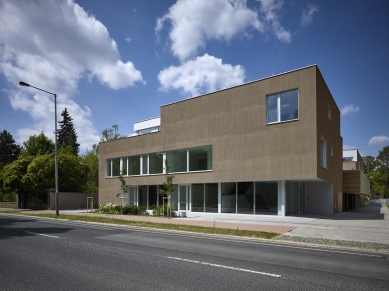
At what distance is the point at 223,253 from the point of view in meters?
9.17

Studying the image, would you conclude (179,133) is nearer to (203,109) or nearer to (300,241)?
(203,109)

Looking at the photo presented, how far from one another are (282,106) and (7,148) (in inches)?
3081

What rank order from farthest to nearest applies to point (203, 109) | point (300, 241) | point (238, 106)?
point (203, 109), point (238, 106), point (300, 241)

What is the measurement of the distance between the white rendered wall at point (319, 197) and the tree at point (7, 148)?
74.7m

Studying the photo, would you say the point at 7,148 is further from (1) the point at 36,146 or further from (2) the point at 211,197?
(2) the point at 211,197

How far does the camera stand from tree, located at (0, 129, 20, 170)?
255 feet

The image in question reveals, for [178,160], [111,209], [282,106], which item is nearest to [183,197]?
[178,160]

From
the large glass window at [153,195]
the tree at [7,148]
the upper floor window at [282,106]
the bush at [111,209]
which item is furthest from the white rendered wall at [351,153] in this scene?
the tree at [7,148]

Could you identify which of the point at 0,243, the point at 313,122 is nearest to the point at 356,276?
the point at 0,243

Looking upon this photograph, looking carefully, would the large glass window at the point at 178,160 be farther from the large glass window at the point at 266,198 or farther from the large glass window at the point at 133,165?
the large glass window at the point at 266,198

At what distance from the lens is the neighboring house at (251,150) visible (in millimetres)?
19609

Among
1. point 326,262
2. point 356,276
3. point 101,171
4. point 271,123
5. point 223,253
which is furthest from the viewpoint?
point 101,171

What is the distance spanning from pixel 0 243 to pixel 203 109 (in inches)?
669

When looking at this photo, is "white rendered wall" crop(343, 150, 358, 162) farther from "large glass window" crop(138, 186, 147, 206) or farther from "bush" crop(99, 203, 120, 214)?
"bush" crop(99, 203, 120, 214)
